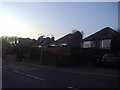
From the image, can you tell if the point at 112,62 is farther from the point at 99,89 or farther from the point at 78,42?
the point at 78,42

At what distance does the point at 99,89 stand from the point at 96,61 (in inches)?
782

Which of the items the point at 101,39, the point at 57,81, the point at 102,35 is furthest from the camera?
the point at 102,35

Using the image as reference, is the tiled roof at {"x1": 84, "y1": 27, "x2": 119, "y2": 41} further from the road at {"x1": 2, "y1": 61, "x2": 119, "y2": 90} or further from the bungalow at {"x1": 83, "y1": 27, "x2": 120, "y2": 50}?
the road at {"x1": 2, "y1": 61, "x2": 119, "y2": 90}

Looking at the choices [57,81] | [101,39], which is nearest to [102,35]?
[101,39]

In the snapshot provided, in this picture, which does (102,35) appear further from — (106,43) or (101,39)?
(106,43)

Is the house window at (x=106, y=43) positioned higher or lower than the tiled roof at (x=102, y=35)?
lower

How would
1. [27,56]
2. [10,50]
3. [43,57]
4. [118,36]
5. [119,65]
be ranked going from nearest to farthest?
[119,65], [43,57], [118,36], [27,56], [10,50]

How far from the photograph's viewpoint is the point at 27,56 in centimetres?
4134

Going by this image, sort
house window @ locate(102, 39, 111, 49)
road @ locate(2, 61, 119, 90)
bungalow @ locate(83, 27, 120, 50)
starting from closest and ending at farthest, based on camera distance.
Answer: road @ locate(2, 61, 119, 90), bungalow @ locate(83, 27, 120, 50), house window @ locate(102, 39, 111, 49)

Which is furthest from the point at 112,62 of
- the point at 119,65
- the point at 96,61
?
the point at 96,61

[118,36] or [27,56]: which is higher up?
[118,36]

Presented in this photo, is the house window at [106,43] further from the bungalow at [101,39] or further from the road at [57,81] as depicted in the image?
the road at [57,81]

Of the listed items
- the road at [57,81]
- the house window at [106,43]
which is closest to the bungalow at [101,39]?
the house window at [106,43]

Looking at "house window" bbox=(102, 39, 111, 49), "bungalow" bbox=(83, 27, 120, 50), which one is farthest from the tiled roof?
"house window" bbox=(102, 39, 111, 49)
